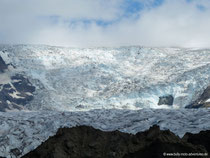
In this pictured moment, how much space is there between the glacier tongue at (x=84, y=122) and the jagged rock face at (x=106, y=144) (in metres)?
31.5

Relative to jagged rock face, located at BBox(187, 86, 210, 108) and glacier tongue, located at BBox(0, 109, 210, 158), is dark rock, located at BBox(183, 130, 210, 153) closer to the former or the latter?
glacier tongue, located at BBox(0, 109, 210, 158)

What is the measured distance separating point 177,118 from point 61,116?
22.2 meters

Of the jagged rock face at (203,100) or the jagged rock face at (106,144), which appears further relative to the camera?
the jagged rock face at (203,100)

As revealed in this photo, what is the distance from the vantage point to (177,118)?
233 feet

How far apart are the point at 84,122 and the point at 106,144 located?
41.7 metres

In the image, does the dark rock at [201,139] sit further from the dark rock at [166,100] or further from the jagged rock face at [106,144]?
the dark rock at [166,100]

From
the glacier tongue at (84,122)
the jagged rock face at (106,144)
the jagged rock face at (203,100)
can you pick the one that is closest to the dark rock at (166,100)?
the jagged rock face at (203,100)

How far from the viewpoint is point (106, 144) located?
32.7 m

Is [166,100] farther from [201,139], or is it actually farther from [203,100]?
[201,139]

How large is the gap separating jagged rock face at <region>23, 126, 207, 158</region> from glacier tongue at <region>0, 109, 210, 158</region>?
103ft

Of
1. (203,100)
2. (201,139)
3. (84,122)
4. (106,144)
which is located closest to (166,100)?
(203,100)

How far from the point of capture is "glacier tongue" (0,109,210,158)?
2596 inches

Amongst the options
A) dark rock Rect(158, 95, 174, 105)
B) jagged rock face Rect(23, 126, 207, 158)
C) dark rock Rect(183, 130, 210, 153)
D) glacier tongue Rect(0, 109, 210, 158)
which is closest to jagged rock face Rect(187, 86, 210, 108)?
dark rock Rect(158, 95, 174, 105)

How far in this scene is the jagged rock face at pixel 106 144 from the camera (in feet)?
88.0
